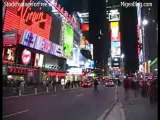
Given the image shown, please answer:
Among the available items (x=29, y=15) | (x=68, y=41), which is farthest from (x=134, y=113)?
(x=68, y=41)

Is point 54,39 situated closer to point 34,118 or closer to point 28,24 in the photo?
point 28,24

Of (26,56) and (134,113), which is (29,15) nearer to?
(26,56)

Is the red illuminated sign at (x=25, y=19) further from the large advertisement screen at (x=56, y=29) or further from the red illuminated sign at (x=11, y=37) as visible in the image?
the large advertisement screen at (x=56, y=29)

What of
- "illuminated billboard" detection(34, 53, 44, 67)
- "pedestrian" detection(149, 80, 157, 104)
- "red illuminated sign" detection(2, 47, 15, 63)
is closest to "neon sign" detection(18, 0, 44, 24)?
"red illuminated sign" detection(2, 47, 15, 63)

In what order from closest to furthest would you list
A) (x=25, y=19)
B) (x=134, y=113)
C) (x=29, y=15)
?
1. (x=134, y=113)
2. (x=25, y=19)
3. (x=29, y=15)

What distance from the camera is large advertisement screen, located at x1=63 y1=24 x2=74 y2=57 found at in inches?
3957

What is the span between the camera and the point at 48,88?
186 ft

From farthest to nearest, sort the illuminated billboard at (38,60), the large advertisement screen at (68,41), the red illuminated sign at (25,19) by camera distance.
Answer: the large advertisement screen at (68,41)
the illuminated billboard at (38,60)
the red illuminated sign at (25,19)

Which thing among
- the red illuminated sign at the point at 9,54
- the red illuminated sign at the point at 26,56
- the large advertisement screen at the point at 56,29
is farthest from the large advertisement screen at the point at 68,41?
the red illuminated sign at the point at 9,54

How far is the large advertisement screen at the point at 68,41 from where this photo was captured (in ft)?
330

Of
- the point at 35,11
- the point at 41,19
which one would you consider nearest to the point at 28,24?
the point at 35,11

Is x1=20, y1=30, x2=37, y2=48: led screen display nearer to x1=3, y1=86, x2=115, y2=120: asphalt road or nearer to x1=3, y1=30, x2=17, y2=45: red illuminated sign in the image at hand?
x1=3, y1=30, x2=17, y2=45: red illuminated sign

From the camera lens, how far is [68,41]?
105 m

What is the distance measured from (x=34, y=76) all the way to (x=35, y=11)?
1222 centimetres
